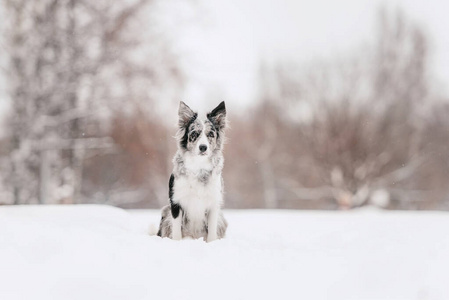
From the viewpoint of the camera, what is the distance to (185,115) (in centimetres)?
519

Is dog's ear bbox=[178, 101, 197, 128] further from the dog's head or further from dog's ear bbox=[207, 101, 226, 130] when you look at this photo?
dog's ear bbox=[207, 101, 226, 130]

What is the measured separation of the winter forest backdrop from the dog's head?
9.60 meters

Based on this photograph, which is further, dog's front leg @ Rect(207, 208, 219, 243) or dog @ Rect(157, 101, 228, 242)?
dog's front leg @ Rect(207, 208, 219, 243)

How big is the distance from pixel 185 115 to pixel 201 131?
32 cm

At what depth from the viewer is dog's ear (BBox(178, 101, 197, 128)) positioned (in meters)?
5.17

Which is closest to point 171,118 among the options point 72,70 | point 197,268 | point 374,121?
point 72,70

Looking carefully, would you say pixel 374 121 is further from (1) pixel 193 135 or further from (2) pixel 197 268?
(2) pixel 197 268

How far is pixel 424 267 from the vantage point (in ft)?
11.2

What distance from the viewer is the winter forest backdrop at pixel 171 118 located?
14266mm

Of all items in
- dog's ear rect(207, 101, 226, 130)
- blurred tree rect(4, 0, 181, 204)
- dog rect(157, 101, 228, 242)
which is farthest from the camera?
blurred tree rect(4, 0, 181, 204)

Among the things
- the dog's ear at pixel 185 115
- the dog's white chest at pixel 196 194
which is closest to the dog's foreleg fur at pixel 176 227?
the dog's white chest at pixel 196 194

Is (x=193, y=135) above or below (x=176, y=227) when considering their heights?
above

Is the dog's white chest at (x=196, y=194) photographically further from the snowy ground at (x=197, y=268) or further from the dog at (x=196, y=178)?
the snowy ground at (x=197, y=268)

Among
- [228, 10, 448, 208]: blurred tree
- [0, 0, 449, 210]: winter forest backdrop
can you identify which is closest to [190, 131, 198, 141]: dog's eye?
[0, 0, 449, 210]: winter forest backdrop
